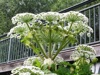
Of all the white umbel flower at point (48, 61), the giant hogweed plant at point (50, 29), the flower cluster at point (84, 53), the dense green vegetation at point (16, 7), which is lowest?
the white umbel flower at point (48, 61)

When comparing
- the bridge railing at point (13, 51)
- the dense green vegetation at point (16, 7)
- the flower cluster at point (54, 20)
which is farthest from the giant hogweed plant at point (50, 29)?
the dense green vegetation at point (16, 7)

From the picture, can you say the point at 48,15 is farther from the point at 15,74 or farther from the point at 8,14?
the point at 8,14

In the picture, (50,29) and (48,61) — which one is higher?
(50,29)

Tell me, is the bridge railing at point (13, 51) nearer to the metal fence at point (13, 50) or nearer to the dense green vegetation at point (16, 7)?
the metal fence at point (13, 50)

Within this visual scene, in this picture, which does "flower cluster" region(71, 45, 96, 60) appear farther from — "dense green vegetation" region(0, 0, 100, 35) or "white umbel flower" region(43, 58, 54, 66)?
"dense green vegetation" region(0, 0, 100, 35)

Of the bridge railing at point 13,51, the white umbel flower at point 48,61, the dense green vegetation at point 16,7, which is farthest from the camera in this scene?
the dense green vegetation at point 16,7

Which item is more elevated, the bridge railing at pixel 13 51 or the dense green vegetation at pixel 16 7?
the dense green vegetation at pixel 16 7

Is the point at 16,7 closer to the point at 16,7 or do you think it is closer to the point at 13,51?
the point at 16,7

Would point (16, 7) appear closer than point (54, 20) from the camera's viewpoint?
No

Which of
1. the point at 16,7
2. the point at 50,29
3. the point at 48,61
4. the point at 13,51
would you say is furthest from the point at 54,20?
the point at 16,7

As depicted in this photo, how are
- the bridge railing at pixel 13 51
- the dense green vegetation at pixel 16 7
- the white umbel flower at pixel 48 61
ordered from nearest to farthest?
the white umbel flower at pixel 48 61 → the bridge railing at pixel 13 51 → the dense green vegetation at pixel 16 7

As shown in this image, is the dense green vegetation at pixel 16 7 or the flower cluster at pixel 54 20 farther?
the dense green vegetation at pixel 16 7

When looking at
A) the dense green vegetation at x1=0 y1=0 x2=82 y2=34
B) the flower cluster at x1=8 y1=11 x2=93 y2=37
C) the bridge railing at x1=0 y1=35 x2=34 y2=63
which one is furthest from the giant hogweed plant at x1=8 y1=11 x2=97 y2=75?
the dense green vegetation at x1=0 y1=0 x2=82 y2=34

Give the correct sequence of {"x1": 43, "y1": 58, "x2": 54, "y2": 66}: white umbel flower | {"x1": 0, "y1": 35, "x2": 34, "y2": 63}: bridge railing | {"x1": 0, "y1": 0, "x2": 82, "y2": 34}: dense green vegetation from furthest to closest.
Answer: {"x1": 0, "y1": 0, "x2": 82, "y2": 34}: dense green vegetation → {"x1": 0, "y1": 35, "x2": 34, "y2": 63}: bridge railing → {"x1": 43, "y1": 58, "x2": 54, "y2": 66}: white umbel flower
